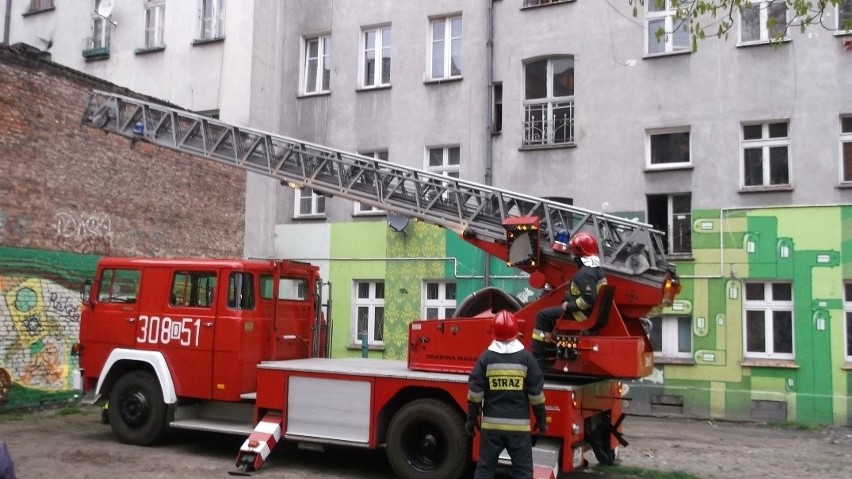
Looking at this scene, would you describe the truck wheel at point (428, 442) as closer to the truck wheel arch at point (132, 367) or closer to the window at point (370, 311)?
the truck wheel arch at point (132, 367)

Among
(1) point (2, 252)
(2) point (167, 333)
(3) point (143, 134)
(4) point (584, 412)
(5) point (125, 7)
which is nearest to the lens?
(4) point (584, 412)

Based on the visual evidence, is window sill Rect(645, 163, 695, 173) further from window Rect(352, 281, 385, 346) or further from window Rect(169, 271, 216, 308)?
window Rect(169, 271, 216, 308)

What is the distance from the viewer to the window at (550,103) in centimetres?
1716

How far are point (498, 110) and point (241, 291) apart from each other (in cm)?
941

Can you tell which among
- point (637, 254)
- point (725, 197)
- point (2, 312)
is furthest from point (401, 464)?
point (725, 197)

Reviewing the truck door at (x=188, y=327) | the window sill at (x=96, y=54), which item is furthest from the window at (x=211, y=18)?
the truck door at (x=188, y=327)

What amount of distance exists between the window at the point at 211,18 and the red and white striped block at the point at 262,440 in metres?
13.0

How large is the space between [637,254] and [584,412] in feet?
5.71

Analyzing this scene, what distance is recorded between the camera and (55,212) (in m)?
14.2

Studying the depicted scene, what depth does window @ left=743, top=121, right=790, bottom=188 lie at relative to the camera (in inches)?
605

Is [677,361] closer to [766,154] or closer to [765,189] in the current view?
[765,189]

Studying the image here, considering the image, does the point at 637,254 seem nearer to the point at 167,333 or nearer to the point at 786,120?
the point at 167,333

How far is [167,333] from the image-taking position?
34.0ft

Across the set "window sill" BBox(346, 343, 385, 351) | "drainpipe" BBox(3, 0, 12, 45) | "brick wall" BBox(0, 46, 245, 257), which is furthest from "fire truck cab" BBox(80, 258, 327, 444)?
"drainpipe" BBox(3, 0, 12, 45)
